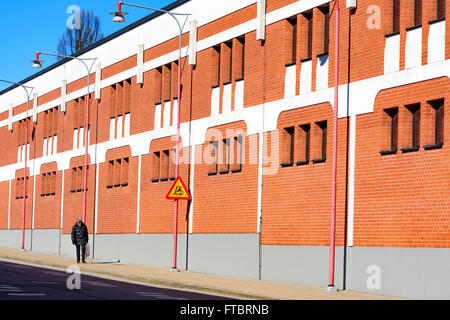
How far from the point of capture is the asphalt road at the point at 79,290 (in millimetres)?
18773

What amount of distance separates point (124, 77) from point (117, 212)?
20.5ft

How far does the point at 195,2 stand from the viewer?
34.0 m

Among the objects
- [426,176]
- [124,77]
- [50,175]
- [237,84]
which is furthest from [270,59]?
[50,175]

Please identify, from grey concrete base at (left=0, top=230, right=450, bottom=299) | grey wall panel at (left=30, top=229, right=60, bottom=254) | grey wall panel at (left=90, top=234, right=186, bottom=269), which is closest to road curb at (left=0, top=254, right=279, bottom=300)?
grey wall panel at (left=90, top=234, right=186, bottom=269)

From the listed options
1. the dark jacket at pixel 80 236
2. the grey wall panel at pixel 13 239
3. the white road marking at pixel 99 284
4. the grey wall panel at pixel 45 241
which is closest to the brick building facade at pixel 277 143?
the grey wall panel at pixel 45 241

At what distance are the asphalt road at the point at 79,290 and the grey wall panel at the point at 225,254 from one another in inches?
196

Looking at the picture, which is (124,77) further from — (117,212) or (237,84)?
(237,84)

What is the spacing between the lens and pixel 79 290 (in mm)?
21078

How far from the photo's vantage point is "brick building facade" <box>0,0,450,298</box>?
2233 centimetres

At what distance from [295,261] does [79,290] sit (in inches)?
313

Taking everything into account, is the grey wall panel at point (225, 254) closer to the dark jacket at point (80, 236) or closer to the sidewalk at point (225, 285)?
the sidewalk at point (225, 285)

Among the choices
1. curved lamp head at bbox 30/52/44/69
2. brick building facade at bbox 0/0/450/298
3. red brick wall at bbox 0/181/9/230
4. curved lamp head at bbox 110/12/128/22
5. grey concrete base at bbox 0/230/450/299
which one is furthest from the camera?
red brick wall at bbox 0/181/9/230

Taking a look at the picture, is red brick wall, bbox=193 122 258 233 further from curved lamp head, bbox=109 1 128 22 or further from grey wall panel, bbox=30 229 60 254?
grey wall panel, bbox=30 229 60 254

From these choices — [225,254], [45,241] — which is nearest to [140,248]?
[225,254]
